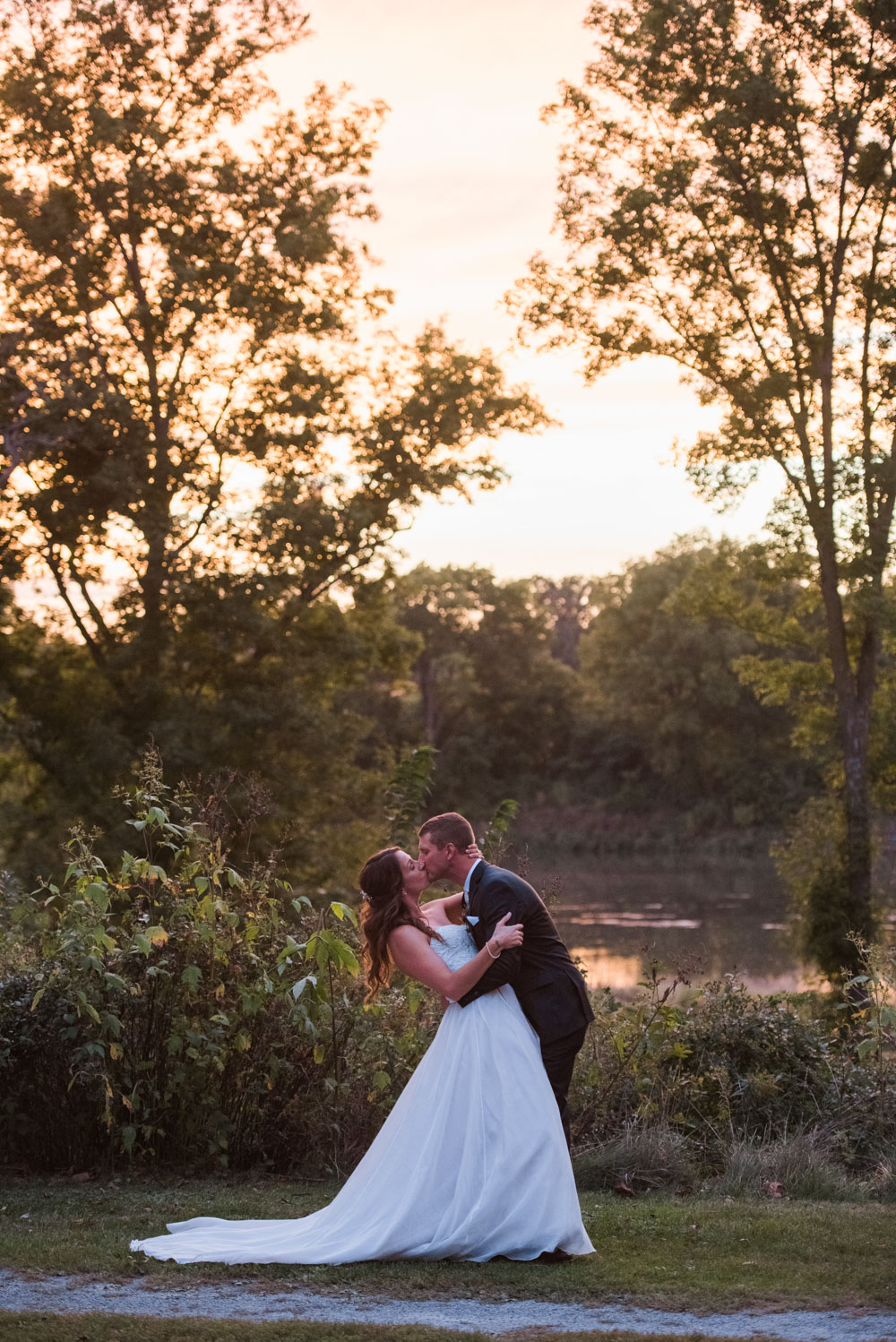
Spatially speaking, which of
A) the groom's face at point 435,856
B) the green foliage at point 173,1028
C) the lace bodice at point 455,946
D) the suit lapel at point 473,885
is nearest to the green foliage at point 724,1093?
the green foliage at point 173,1028

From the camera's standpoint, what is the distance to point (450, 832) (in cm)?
648

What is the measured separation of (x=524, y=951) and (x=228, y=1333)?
6.84ft

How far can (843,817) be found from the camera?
29.0 m

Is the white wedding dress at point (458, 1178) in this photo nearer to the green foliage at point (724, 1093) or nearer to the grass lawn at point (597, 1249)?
the grass lawn at point (597, 1249)

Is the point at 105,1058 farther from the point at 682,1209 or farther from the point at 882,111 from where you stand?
the point at 882,111

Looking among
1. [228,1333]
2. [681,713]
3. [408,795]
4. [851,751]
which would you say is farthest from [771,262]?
[681,713]

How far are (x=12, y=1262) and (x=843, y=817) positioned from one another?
24689mm

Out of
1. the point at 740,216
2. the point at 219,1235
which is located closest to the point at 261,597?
the point at 740,216

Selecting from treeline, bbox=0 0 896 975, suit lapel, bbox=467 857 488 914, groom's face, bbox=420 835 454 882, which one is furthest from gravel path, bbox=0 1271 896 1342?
treeline, bbox=0 0 896 975

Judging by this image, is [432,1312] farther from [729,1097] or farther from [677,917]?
[677,917]

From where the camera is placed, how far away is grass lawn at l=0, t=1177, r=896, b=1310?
582 cm

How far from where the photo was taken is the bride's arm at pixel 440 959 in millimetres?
6273

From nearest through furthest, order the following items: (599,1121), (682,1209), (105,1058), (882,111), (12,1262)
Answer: (12,1262) < (682,1209) < (105,1058) < (599,1121) < (882,111)

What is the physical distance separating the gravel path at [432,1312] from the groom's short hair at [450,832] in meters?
1.82
